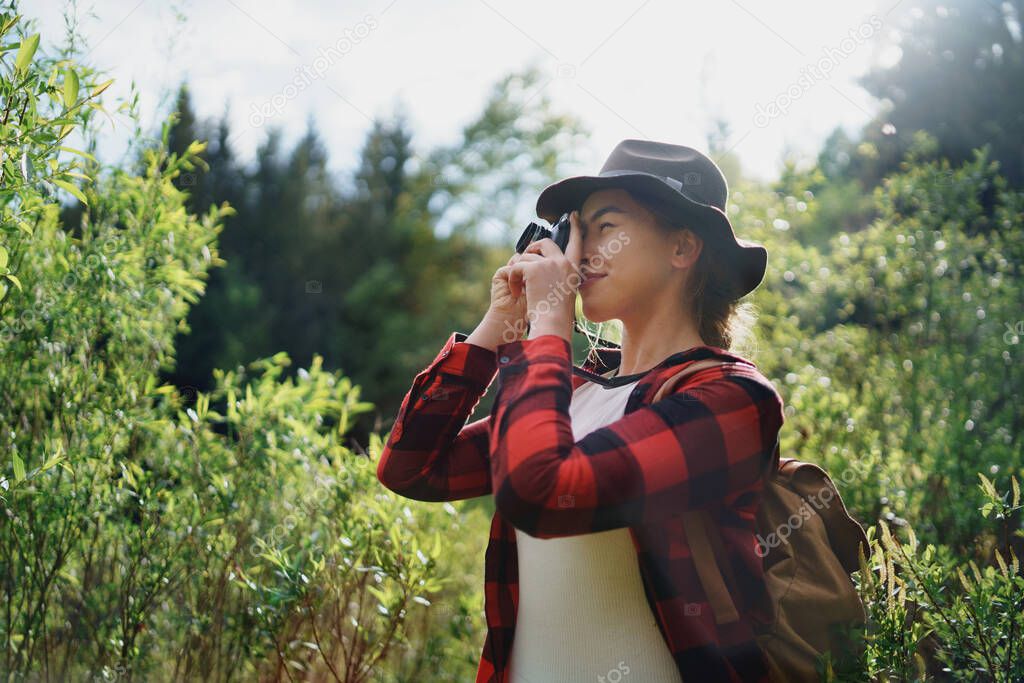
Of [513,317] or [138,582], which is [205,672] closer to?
[138,582]

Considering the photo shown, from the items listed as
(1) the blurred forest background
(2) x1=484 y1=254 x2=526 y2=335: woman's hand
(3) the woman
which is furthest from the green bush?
(2) x1=484 y1=254 x2=526 y2=335: woman's hand

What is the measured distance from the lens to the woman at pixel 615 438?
4.27 ft

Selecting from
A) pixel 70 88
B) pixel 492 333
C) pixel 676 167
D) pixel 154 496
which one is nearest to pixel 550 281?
pixel 492 333

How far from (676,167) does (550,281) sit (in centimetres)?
41

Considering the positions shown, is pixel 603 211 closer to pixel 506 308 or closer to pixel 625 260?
pixel 625 260

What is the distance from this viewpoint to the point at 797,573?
1.51 meters

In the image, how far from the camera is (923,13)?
1193cm

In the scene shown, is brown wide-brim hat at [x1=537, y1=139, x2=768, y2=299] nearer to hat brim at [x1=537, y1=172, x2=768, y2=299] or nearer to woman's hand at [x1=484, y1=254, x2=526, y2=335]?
hat brim at [x1=537, y1=172, x2=768, y2=299]

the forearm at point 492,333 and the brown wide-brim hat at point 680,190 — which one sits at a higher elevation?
the brown wide-brim hat at point 680,190

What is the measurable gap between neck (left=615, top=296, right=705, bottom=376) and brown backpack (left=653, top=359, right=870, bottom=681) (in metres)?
0.22

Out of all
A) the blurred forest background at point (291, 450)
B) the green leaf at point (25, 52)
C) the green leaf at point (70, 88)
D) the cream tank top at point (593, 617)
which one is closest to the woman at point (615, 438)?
the cream tank top at point (593, 617)

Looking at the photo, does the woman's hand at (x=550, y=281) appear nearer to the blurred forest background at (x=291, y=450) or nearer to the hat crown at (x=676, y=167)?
the hat crown at (x=676, y=167)

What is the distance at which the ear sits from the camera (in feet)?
5.67

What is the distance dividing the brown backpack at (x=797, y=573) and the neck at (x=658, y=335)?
0.71ft
